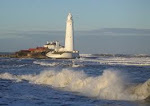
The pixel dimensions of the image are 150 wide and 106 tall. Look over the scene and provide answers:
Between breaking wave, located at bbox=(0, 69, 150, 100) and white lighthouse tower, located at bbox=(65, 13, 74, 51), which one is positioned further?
white lighthouse tower, located at bbox=(65, 13, 74, 51)

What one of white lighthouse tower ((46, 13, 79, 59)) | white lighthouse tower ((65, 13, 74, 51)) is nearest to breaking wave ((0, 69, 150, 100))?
white lighthouse tower ((65, 13, 74, 51))

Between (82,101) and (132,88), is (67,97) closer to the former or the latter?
(82,101)

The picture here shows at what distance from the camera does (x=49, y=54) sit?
94.7m

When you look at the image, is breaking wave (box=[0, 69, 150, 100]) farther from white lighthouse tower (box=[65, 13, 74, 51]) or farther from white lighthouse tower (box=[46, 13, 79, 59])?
white lighthouse tower (box=[46, 13, 79, 59])

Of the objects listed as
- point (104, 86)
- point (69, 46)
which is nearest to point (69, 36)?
point (69, 46)

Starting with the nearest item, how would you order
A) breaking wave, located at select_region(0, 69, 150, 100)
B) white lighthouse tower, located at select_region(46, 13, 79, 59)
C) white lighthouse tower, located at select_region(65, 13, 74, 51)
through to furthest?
1. breaking wave, located at select_region(0, 69, 150, 100)
2. white lighthouse tower, located at select_region(65, 13, 74, 51)
3. white lighthouse tower, located at select_region(46, 13, 79, 59)

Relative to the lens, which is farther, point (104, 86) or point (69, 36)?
point (69, 36)

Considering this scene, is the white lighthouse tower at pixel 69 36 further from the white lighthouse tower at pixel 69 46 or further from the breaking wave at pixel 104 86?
the breaking wave at pixel 104 86

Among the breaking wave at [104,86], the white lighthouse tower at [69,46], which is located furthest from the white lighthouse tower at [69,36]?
the breaking wave at [104,86]

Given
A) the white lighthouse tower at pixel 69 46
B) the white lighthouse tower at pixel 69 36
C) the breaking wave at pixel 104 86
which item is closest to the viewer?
the breaking wave at pixel 104 86

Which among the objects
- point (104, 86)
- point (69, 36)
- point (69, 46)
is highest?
point (69, 36)

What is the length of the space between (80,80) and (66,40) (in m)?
62.4

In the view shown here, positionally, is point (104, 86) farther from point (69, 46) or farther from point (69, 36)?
point (69, 46)

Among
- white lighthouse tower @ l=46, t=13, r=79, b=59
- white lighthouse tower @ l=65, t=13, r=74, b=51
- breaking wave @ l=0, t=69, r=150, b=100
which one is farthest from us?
white lighthouse tower @ l=46, t=13, r=79, b=59
